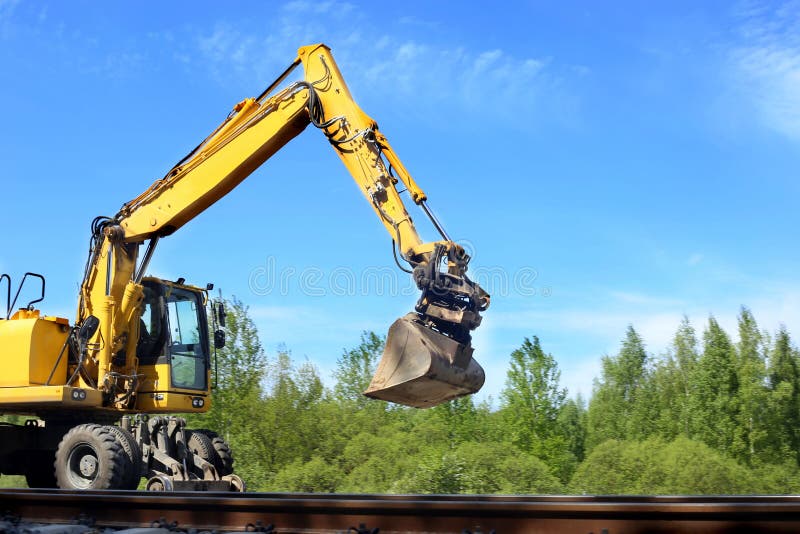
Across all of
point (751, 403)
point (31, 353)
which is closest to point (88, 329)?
point (31, 353)

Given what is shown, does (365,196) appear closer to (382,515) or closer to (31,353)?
(382,515)

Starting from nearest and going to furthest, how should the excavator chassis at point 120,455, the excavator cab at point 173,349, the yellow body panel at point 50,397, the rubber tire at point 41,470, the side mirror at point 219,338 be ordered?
the excavator chassis at point 120,455 < the yellow body panel at point 50,397 < the excavator cab at point 173,349 < the side mirror at point 219,338 < the rubber tire at point 41,470

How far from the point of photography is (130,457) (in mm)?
9812

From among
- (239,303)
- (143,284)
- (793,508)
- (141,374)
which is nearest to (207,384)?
(141,374)

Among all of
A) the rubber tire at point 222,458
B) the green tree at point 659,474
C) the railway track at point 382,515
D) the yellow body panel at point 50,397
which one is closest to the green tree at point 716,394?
the green tree at point 659,474

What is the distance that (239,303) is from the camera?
78.3 ft

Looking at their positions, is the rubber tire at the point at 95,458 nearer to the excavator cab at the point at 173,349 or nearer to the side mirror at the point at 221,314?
the excavator cab at the point at 173,349

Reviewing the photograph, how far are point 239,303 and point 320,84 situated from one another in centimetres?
1478

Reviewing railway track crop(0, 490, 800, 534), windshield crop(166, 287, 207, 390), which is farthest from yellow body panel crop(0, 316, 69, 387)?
railway track crop(0, 490, 800, 534)

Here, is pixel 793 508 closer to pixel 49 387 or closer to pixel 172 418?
pixel 172 418

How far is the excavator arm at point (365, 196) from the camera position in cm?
768

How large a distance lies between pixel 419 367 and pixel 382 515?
265 cm

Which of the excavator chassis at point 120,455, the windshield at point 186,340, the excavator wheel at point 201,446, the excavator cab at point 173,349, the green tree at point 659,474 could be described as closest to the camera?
the excavator chassis at point 120,455

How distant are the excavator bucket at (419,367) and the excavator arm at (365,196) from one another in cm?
1
